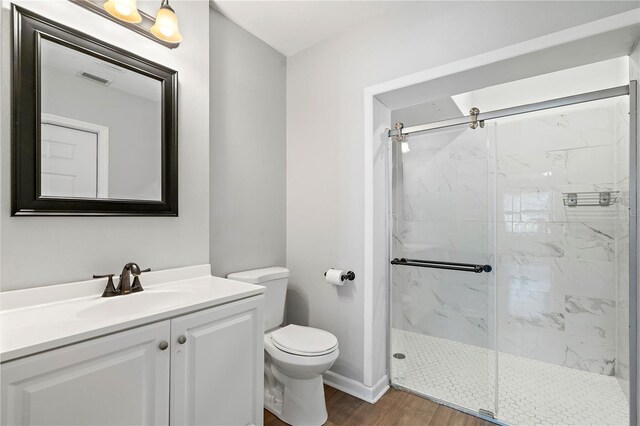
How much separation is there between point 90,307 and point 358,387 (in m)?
1.64

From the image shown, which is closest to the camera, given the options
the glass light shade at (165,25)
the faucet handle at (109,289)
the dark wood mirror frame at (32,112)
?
A: the dark wood mirror frame at (32,112)

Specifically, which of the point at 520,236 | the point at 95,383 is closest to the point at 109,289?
the point at 95,383

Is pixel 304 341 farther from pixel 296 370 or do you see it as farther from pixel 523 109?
pixel 523 109

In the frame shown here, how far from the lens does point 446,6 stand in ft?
5.72

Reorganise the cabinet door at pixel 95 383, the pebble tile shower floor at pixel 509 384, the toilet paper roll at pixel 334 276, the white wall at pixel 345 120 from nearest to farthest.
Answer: the cabinet door at pixel 95 383 → the white wall at pixel 345 120 → the pebble tile shower floor at pixel 509 384 → the toilet paper roll at pixel 334 276

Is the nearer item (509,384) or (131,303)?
(131,303)

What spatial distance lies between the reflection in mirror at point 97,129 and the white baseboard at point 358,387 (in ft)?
5.54

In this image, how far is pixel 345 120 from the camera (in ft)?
7.07

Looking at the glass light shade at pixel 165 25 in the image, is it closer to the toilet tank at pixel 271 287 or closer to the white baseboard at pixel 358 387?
the toilet tank at pixel 271 287

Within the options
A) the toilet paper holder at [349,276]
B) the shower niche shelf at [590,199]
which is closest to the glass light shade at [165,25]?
the toilet paper holder at [349,276]

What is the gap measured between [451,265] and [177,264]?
178cm

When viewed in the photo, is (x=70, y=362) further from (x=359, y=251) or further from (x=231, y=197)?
(x=359, y=251)

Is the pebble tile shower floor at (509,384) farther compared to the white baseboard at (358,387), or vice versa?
the white baseboard at (358,387)

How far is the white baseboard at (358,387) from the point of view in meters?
1.99
